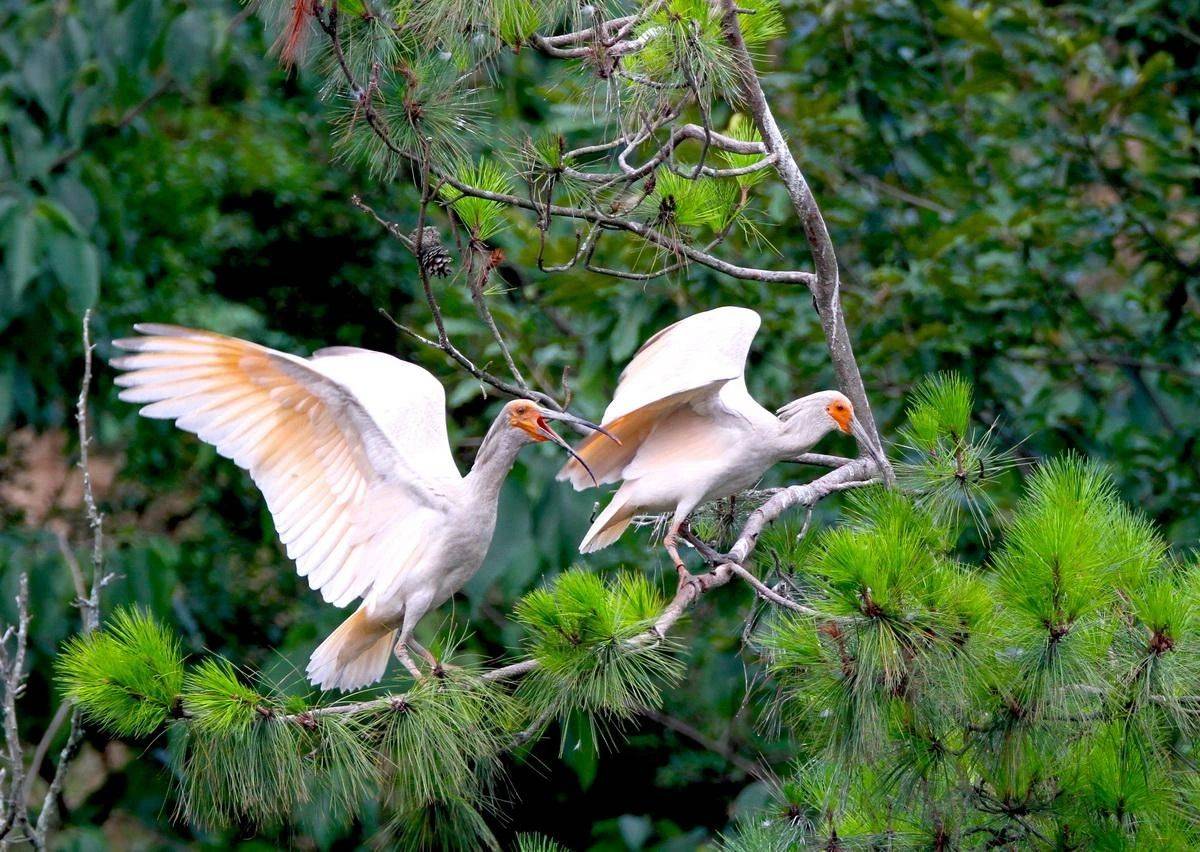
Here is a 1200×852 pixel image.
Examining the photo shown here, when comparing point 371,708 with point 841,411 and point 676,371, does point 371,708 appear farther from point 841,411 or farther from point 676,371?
point 841,411

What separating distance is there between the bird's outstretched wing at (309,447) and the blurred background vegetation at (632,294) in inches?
53.2

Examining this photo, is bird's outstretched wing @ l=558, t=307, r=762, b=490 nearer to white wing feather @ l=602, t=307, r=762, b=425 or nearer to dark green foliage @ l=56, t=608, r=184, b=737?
white wing feather @ l=602, t=307, r=762, b=425

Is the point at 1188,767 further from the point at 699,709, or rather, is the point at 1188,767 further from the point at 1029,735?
the point at 699,709

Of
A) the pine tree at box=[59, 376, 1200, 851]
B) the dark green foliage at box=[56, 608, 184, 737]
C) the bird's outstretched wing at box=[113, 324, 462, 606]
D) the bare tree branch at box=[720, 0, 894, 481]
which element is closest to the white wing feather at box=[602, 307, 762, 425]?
the bare tree branch at box=[720, 0, 894, 481]

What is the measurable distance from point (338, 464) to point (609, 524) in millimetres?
778

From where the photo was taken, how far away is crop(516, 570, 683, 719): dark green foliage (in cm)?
251

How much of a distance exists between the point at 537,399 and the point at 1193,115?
3.59m

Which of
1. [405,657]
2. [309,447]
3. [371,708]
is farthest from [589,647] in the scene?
[309,447]

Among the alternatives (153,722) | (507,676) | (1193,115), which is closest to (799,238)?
(1193,115)

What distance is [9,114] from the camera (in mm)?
5367

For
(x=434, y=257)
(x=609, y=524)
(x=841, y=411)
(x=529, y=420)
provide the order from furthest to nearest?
1. (x=609, y=524)
2. (x=841, y=411)
3. (x=529, y=420)
4. (x=434, y=257)

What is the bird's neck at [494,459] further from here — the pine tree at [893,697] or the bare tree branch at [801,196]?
the bare tree branch at [801,196]

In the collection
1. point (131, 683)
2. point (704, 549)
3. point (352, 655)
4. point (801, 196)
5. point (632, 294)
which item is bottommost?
point (632, 294)

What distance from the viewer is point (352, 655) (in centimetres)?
343
